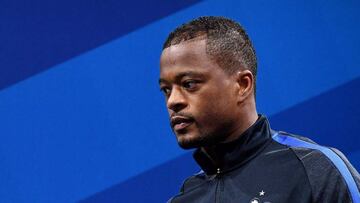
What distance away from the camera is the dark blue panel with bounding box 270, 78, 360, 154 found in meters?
1.93

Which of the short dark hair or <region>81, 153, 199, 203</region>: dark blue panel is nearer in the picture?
the short dark hair

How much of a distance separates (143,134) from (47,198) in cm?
37

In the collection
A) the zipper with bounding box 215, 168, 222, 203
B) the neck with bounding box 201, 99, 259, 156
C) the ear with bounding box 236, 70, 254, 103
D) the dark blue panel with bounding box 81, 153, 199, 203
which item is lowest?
the zipper with bounding box 215, 168, 222, 203

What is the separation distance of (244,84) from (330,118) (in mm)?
935

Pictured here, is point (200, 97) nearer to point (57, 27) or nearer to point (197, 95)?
point (197, 95)

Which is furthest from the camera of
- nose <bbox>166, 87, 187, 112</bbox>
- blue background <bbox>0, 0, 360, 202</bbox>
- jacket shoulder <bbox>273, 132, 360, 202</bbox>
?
blue background <bbox>0, 0, 360, 202</bbox>

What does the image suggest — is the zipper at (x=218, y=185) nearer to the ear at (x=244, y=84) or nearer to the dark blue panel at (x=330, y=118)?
the ear at (x=244, y=84)

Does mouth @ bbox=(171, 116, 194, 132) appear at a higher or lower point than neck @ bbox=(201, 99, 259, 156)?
higher

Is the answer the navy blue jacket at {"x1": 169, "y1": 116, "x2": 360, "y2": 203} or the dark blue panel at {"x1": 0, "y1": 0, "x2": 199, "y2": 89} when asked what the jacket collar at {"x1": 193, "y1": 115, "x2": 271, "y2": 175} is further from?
the dark blue panel at {"x1": 0, "y1": 0, "x2": 199, "y2": 89}

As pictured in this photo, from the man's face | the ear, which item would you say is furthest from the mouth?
the ear

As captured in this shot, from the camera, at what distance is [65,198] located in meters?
1.88

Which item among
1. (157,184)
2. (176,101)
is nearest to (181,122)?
(176,101)

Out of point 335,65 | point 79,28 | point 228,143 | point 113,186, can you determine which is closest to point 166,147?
point 113,186

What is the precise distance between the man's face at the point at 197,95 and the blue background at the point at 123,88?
0.86 meters
